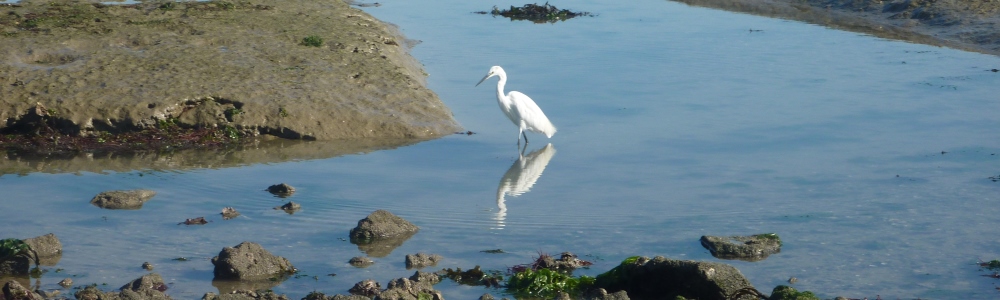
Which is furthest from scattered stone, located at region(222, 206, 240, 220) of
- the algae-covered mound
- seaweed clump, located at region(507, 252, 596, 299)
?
the algae-covered mound

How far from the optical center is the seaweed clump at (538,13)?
24.6m

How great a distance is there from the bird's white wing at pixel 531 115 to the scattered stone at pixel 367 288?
5.73 meters

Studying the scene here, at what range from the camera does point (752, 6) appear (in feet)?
83.0

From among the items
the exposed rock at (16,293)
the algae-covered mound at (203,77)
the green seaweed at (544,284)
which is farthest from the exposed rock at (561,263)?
the algae-covered mound at (203,77)

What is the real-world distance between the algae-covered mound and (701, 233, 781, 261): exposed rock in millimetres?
Result: 5315

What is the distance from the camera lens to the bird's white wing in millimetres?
13047

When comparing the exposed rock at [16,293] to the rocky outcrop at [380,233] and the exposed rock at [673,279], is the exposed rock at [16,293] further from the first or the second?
the exposed rock at [673,279]

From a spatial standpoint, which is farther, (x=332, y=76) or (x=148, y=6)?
(x=148, y=6)

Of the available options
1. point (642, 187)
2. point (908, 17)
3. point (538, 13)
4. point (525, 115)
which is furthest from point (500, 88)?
point (908, 17)

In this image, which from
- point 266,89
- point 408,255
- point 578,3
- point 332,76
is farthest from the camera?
point 578,3

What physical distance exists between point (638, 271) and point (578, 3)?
20.6 metres

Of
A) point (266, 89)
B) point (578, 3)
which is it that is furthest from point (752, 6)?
point (266, 89)

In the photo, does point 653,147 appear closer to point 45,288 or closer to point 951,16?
point 45,288

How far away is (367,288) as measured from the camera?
7445mm
